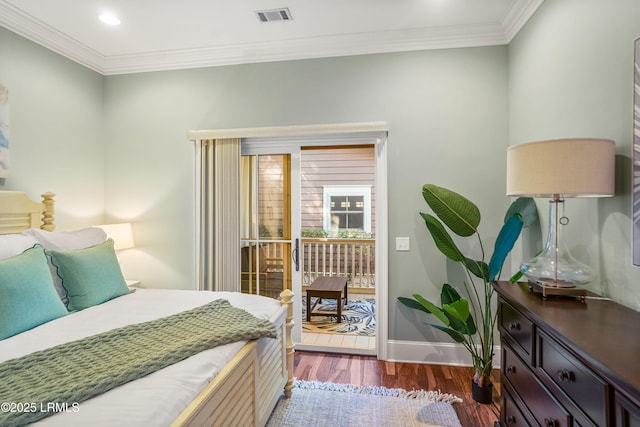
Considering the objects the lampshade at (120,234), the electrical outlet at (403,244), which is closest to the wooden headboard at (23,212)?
the lampshade at (120,234)

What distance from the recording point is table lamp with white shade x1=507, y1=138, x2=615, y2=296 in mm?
1434

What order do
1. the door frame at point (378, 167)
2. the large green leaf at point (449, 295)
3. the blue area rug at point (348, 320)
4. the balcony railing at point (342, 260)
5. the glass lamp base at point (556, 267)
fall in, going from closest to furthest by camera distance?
the glass lamp base at point (556, 267), the large green leaf at point (449, 295), the door frame at point (378, 167), the blue area rug at point (348, 320), the balcony railing at point (342, 260)

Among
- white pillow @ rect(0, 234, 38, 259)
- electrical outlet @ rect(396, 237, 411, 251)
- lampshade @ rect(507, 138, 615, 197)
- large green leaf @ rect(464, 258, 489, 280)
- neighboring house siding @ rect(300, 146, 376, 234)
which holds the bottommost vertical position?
large green leaf @ rect(464, 258, 489, 280)

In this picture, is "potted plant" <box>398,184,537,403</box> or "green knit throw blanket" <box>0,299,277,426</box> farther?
"potted plant" <box>398,184,537,403</box>

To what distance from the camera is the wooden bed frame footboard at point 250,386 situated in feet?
4.15

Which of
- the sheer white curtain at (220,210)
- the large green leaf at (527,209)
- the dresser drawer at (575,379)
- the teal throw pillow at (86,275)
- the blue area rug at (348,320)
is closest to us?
the dresser drawer at (575,379)

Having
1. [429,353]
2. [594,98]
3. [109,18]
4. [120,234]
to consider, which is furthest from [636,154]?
[120,234]

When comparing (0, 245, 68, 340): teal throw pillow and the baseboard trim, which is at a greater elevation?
(0, 245, 68, 340): teal throw pillow

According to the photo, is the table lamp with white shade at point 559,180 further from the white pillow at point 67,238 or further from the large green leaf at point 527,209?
the white pillow at point 67,238

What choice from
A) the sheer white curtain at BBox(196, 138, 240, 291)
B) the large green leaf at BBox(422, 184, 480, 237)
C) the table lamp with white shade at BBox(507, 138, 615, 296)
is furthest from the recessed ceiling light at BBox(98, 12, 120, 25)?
the table lamp with white shade at BBox(507, 138, 615, 296)

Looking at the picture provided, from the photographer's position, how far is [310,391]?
2443 mm

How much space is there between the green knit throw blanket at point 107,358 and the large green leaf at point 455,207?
4.48 ft

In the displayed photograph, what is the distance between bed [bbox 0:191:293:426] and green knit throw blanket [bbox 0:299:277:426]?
1.3 inches

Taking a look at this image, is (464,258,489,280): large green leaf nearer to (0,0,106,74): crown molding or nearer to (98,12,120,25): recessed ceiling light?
(98,12,120,25): recessed ceiling light
